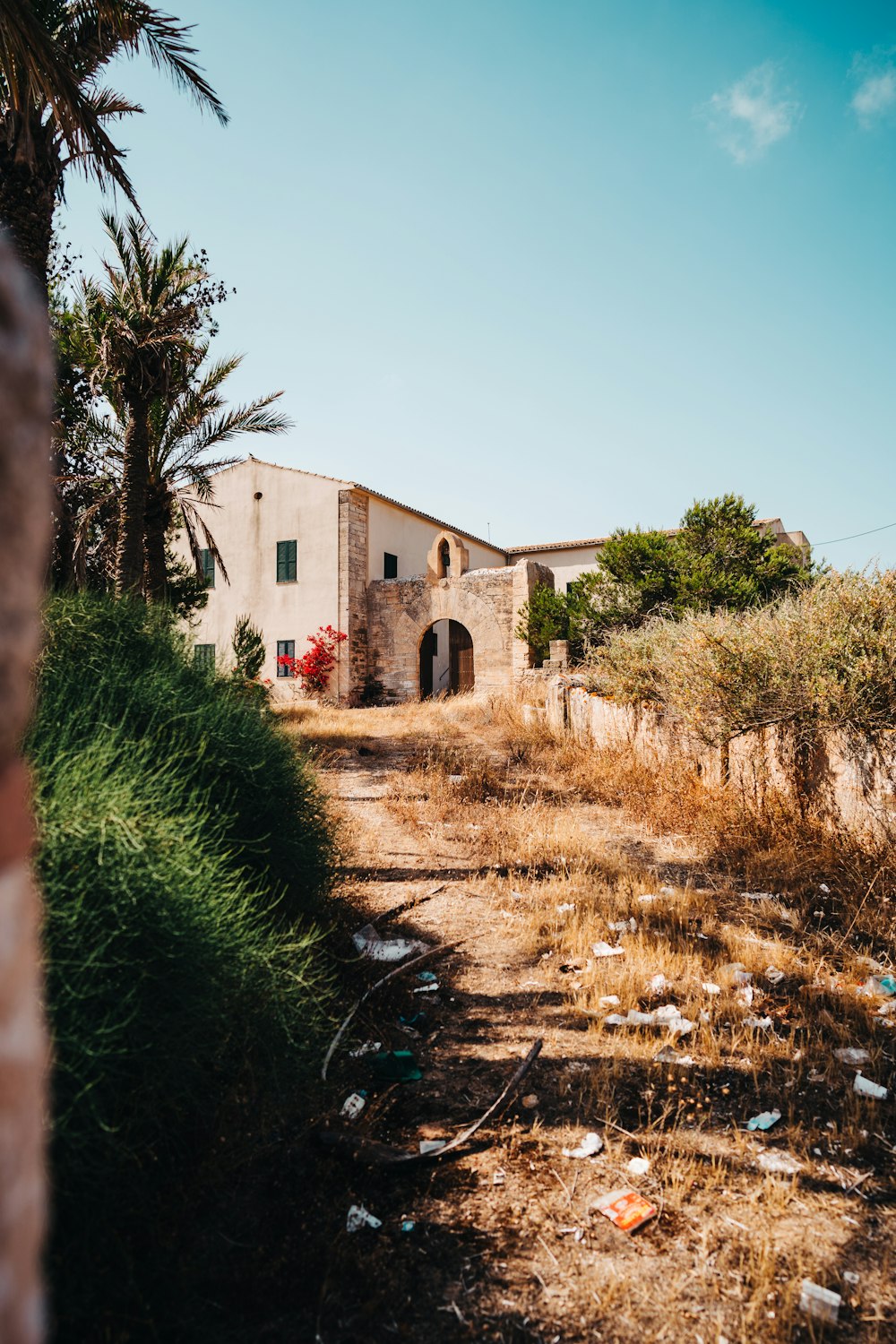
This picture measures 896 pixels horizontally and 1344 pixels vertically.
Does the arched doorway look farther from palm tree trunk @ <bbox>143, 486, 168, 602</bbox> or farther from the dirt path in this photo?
the dirt path

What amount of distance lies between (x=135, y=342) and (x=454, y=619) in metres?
11.2

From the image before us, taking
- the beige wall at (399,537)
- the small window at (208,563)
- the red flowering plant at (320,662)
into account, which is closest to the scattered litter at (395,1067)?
the red flowering plant at (320,662)

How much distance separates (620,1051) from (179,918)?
2.38 meters

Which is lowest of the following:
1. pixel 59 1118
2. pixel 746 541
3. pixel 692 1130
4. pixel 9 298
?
pixel 692 1130

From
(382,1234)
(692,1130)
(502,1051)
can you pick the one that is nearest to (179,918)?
(382,1234)

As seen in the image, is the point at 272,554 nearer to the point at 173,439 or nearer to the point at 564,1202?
the point at 173,439

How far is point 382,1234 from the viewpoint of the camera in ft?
8.06

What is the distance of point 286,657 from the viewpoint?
2078cm

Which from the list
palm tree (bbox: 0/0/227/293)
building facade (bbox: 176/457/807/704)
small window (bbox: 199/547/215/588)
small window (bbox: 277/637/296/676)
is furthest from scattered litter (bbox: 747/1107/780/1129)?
small window (bbox: 199/547/215/588)

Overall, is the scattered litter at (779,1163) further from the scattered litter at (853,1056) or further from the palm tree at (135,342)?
Result: the palm tree at (135,342)

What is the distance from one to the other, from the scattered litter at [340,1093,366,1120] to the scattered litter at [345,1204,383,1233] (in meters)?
0.51

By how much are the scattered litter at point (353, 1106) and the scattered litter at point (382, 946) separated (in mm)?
1229

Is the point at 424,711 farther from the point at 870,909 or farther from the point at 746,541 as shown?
the point at 870,909

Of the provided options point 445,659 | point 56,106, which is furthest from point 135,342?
point 445,659
